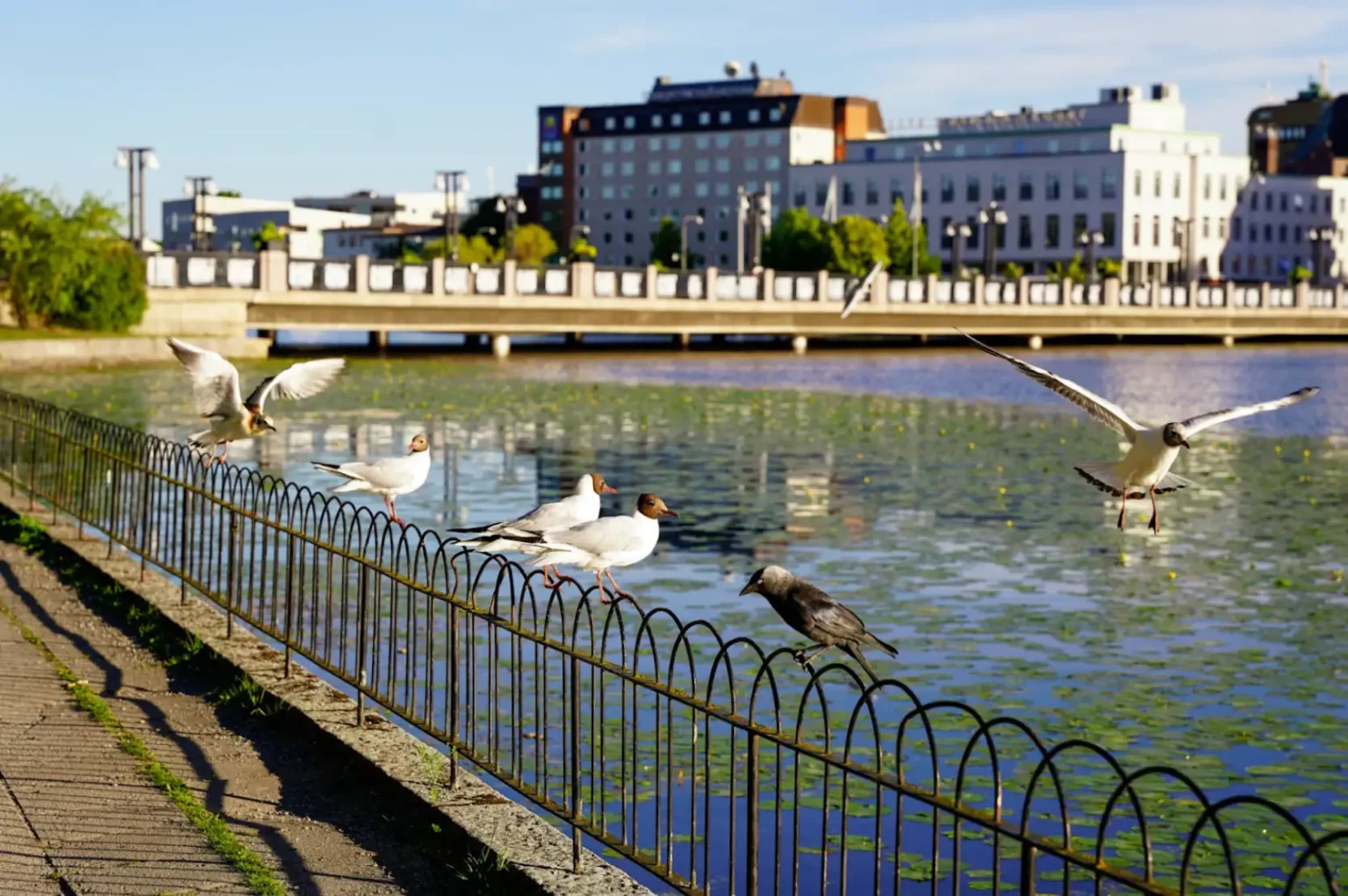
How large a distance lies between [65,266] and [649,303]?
2799 centimetres

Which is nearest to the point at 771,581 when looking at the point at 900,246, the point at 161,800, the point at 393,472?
the point at 161,800

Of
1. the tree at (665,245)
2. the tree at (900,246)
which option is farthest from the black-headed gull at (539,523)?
the tree at (665,245)

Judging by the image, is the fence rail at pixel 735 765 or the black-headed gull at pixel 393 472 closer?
the fence rail at pixel 735 765

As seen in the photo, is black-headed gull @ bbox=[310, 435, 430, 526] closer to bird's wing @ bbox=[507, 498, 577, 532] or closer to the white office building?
bird's wing @ bbox=[507, 498, 577, 532]

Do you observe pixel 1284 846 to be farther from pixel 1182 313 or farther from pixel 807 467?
pixel 1182 313

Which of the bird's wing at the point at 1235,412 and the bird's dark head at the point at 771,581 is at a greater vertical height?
the bird's wing at the point at 1235,412

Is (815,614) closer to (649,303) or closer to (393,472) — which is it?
(393,472)

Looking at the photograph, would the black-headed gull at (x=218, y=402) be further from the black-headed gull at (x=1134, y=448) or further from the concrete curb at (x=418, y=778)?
the black-headed gull at (x=1134, y=448)

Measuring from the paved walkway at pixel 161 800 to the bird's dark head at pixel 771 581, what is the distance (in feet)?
5.54

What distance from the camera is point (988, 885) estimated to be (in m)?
9.10

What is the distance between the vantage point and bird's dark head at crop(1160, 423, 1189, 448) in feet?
27.9

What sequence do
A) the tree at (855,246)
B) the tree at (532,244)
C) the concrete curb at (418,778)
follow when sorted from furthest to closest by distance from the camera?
the tree at (532,244)
the tree at (855,246)
the concrete curb at (418,778)

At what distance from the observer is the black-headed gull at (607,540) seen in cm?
936

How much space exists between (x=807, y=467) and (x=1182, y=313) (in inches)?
3036
